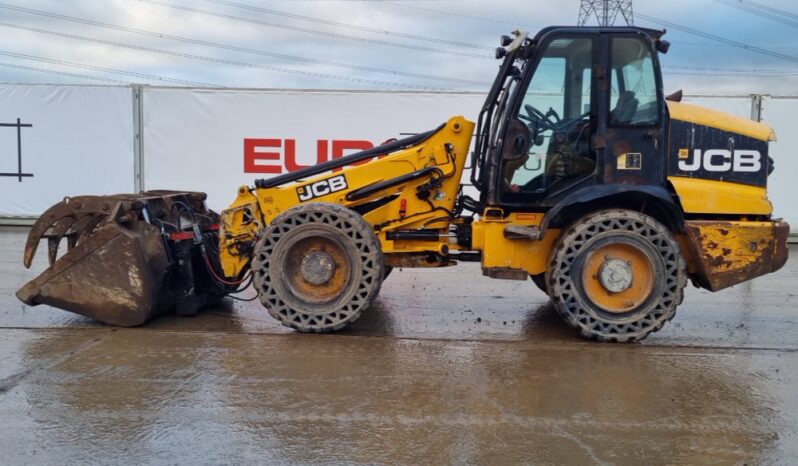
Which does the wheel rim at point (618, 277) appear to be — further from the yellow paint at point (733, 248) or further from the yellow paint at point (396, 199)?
the yellow paint at point (396, 199)

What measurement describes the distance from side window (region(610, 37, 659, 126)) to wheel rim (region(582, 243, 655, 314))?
1063mm

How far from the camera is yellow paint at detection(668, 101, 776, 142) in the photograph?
19.3 feet

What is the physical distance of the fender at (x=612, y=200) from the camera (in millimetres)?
5695

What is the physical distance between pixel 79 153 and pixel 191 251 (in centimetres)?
877

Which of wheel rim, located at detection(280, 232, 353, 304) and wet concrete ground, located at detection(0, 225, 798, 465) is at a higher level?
wheel rim, located at detection(280, 232, 353, 304)

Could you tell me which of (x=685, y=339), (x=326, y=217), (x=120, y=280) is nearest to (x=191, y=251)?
(x=120, y=280)

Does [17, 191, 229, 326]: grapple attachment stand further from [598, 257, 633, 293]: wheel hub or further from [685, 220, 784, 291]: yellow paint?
[685, 220, 784, 291]: yellow paint

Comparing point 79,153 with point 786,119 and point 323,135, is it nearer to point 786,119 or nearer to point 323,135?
point 323,135

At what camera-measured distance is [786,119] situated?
12648 mm

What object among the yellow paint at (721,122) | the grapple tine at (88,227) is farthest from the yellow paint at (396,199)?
the yellow paint at (721,122)

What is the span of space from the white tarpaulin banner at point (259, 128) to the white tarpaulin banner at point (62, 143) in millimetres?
563

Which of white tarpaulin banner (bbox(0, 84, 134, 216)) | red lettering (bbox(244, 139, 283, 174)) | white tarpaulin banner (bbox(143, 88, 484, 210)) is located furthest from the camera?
white tarpaulin banner (bbox(0, 84, 134, 216))

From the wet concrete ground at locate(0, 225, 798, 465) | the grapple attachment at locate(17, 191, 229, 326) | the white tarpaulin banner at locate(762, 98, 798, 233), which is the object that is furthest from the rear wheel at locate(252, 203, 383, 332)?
the white tarpaulin banner at locate(762, 98, 798, 233)

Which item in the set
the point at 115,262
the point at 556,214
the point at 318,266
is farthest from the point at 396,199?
the point at 115,262
